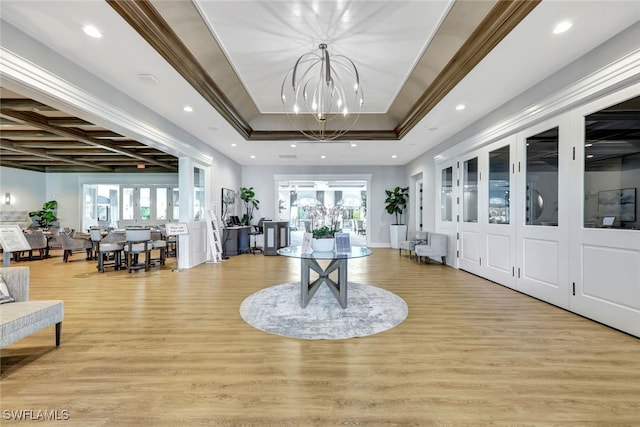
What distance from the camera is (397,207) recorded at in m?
9.31

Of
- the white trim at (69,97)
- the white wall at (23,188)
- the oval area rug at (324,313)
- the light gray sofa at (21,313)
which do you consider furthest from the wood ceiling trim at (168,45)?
the white wall at (23,188)

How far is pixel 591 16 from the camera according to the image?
8.08 feet

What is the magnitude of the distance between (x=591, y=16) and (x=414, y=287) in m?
3.70

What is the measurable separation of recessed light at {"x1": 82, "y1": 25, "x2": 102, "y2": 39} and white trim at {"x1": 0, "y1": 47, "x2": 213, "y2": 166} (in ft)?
2.05

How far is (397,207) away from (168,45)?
7.80 meters

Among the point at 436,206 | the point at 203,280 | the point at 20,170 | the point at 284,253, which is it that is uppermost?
the point at 20,170

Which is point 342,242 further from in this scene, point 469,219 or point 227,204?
point 227,204

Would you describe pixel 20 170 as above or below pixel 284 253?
above

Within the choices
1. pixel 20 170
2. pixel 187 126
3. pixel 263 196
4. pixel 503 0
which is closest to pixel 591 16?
pixel 503 0

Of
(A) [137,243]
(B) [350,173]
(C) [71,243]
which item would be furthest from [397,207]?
(C) [71,243]

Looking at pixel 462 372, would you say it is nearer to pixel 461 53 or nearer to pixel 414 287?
pixel 414 287

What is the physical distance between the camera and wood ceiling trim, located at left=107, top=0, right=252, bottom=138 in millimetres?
2484

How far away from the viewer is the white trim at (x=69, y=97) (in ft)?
8.23

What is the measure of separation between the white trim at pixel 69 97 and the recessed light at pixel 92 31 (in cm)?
62
